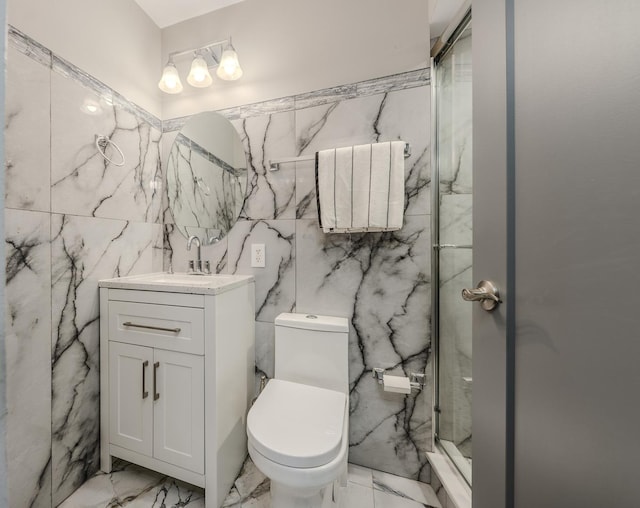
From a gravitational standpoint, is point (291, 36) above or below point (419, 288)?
above

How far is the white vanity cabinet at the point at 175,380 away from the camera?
→ 1.06 m

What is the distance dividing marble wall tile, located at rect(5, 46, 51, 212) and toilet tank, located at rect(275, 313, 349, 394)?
1147 mm

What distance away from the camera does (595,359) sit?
346 mm

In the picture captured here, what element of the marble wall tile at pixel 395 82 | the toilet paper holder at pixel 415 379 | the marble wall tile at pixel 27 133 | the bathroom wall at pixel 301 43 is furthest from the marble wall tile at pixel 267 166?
the toilet paper holder at pixel 415 379

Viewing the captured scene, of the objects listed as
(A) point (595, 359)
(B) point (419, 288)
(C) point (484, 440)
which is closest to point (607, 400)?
(A) point (595, 359)

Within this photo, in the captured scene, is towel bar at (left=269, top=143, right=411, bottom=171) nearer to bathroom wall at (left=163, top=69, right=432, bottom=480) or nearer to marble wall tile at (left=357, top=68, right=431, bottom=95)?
bathroom wall at (left=163, top=69, right=432, bottom=480)

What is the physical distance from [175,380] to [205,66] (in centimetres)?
171

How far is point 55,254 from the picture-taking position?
108 cm

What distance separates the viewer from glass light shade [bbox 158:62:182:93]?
4.91 ft

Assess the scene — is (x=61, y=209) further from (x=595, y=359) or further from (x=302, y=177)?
(x=595, y=359)

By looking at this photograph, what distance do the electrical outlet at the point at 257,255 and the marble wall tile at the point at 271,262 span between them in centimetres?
2

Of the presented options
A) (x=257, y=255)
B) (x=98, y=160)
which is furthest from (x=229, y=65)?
(x=257, y=255)

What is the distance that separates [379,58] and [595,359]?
146 centimetres

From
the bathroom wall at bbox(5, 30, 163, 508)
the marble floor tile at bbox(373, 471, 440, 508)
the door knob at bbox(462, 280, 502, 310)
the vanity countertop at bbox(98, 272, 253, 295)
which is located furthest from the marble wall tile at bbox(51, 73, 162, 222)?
the marble floor tile at bbox(373, 471, 440, 508)
